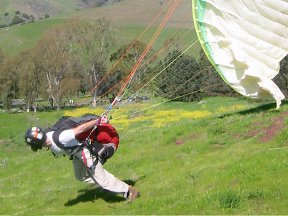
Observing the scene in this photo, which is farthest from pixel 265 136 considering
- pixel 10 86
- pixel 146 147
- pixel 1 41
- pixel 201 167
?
pixel 1 41

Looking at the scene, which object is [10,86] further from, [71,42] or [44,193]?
[44,193]

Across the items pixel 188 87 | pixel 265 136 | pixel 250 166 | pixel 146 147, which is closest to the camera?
pixel 250 166

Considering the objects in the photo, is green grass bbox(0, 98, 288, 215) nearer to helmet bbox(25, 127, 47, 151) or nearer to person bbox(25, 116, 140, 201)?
person bbox(25, 116, 140, 201)

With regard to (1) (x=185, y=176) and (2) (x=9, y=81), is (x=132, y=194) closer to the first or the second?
(1) (x=185, y=176)

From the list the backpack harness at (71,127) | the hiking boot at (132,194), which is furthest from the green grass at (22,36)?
the hiking boot at (132,194)

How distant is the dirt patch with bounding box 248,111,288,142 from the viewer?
12405 millimetres

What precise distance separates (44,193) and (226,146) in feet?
16.5

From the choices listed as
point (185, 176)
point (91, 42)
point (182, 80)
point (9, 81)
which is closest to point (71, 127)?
point (185, 176)

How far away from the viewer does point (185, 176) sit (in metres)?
10.6

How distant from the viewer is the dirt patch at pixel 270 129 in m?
12.4

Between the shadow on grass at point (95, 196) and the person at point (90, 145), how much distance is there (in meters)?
0.48

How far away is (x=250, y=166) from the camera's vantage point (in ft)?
32.5

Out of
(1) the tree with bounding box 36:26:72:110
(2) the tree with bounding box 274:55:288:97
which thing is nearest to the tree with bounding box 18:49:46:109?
(1) the tree with bounding box 36:26:72:110

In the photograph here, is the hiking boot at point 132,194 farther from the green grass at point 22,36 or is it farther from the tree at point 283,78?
the green grass at point 22,36
